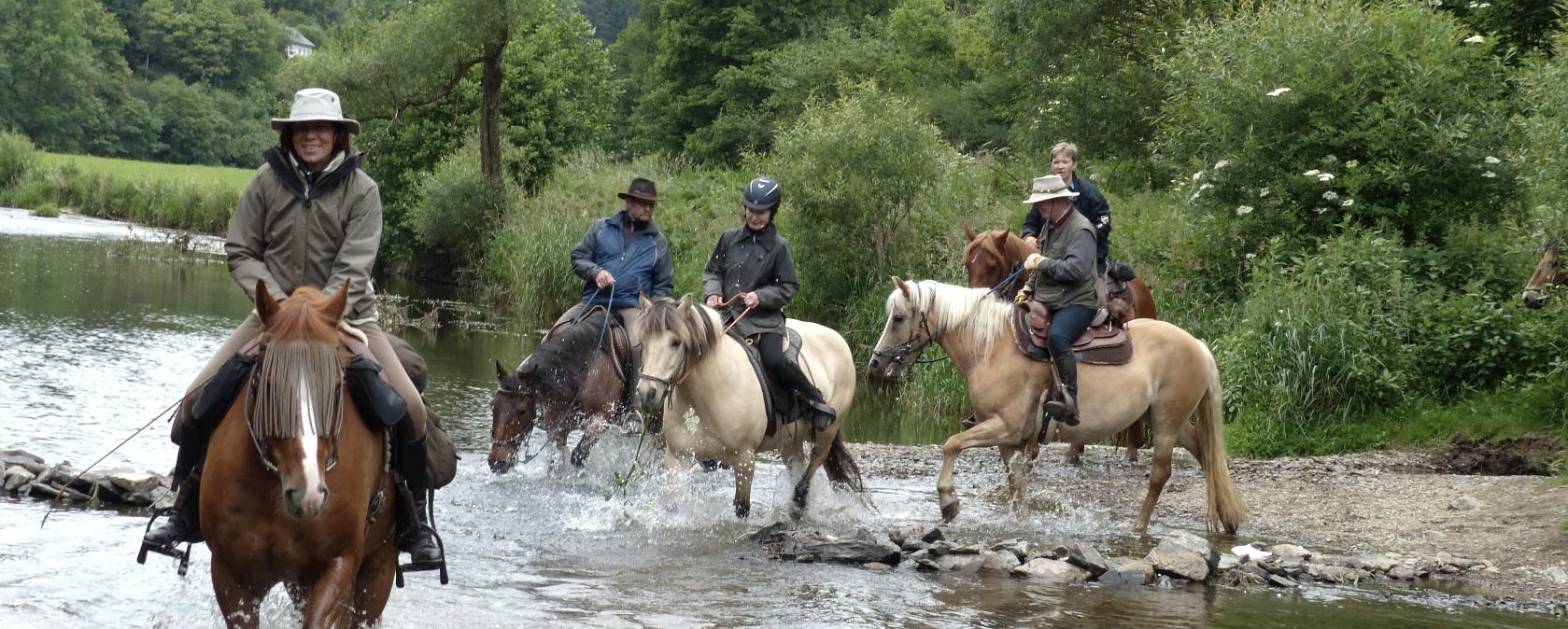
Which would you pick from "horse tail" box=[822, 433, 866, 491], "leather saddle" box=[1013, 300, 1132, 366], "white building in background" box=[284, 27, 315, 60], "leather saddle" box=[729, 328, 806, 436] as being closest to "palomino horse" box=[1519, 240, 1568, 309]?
"leather saddle" box=[1013, 300, 1132, 366]

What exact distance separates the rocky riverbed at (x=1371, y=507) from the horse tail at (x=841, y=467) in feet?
4.40

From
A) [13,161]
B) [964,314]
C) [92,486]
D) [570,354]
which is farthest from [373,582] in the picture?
[13,161]

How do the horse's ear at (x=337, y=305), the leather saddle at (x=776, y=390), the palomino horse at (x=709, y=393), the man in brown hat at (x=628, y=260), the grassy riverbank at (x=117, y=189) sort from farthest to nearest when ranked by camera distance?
1. the grassy riverbank at (x=117, y=189)
2. the man in brown hat at (x=628, y=260)
3. the leather saddle at (x=776, y=390)
4. the palomino horse at (x=709, y=393)
5. the horse's ear at (x=337, y=305)

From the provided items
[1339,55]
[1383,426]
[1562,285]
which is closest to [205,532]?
[1562,285]

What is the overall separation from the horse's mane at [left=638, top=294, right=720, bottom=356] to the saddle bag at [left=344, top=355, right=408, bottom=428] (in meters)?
3.64

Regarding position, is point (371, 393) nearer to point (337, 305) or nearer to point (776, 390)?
point (337, 305)

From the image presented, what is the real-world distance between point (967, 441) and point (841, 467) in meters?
1.21

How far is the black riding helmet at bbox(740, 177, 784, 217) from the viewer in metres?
10.6

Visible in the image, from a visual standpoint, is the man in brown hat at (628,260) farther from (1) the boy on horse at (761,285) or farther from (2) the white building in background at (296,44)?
(2) the white building in background at (296,44)

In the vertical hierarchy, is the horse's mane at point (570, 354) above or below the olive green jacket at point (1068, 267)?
below

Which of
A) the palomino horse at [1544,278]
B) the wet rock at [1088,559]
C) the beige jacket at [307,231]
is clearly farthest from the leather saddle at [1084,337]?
the beige jacket at [307,231]

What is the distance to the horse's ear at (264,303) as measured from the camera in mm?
5094

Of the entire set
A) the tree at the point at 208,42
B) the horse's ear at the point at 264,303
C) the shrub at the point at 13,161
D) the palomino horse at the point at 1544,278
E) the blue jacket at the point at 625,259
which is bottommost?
the horse's ear at the point at 264,303

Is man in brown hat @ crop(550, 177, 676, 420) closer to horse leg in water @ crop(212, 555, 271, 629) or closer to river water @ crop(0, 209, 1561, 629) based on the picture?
river water @ crop(0, 209, 1561, 629)
